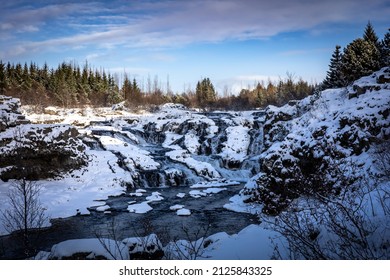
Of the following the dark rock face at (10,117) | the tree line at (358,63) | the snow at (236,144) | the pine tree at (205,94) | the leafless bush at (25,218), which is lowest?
the leafless bush at (25,218)

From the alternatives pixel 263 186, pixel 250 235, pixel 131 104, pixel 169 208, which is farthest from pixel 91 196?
pixel 131 104

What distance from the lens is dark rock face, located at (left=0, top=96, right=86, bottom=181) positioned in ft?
46.5

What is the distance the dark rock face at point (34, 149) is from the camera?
46.5 ft

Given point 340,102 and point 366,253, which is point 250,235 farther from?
point 340,102

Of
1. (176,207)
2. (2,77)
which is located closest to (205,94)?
(176,207)

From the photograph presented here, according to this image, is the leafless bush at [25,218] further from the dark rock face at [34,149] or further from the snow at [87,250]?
the snow at [87,250]

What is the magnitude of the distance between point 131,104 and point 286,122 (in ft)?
108

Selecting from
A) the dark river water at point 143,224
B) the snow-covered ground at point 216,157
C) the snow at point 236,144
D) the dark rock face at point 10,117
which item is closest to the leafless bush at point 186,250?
the snow-covered ground at point 216,157

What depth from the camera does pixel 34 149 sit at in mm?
15070

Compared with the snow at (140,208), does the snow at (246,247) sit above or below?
above

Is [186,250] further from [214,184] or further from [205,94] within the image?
[205,94]

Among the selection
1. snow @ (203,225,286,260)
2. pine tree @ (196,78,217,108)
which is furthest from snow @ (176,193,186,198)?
pine tree @ (196,78,217,108)

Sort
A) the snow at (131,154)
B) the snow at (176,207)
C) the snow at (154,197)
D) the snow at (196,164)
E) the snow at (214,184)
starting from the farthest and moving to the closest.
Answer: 1. the snow at (196,164)
2. the snow at (131,154)
3. the snow at (214,184)
4. the snow at (154,197)
5. the snow at (176,207)

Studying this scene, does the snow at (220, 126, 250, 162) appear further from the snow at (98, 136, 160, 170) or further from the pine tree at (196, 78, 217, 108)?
the pine tree at (196, 78, 217, 108)
